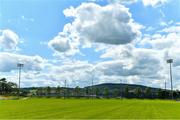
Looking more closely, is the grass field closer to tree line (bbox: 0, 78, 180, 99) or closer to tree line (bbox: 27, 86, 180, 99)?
tree line (bbox: 0, 78, 180, 99)

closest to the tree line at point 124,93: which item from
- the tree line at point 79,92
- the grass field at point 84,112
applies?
the tree line at point 79,92

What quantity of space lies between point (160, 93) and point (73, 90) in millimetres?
52532

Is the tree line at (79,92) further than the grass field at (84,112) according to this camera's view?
Yes

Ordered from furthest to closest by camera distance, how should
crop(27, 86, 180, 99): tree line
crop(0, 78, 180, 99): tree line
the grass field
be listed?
crop(27, 86, 180, 99): tree line → crop(0, 78, 180, 99): tree line → the grass field

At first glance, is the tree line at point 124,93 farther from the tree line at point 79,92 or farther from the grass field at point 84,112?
the grass field at point 84,112

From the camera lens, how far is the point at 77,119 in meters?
24.3

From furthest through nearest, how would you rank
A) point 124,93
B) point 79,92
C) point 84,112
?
point 79,92, point 124,93, point 84,112

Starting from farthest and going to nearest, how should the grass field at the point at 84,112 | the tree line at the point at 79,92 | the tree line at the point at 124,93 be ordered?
1. the tree line at the point at 124,93
2. the tree line at the point at 79,92
3. the grass field at the point at 84,112

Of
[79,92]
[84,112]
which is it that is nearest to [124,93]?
[79,92]

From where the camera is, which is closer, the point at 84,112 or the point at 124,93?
the point at 84,112

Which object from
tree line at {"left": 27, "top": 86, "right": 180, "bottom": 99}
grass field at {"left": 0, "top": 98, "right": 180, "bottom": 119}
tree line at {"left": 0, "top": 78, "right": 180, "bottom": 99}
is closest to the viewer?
grass field at {"left": 0, "top": 98, "right": 180, "bottom": 119}

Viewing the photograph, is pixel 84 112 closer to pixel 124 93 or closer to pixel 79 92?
pixel 124 93

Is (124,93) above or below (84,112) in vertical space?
below

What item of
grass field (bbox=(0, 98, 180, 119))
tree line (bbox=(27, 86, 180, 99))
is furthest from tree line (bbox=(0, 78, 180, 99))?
grass field (bbox=(0, 98, 180, 119))
